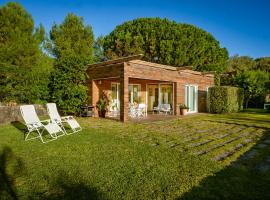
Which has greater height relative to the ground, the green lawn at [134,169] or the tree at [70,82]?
the tree at [70,82]

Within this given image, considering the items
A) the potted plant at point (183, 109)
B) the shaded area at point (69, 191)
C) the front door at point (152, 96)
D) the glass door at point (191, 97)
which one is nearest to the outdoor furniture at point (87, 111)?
the front door at point (152, 96)

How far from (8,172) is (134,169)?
2.28 meters

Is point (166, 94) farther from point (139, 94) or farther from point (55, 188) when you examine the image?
point (55, 188)

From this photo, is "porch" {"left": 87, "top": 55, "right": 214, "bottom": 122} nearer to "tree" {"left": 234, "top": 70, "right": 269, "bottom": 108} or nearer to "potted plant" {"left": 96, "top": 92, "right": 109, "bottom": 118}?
"potted plant" {"left": 96, "top": 92, "right": 109, "bottom": 118}

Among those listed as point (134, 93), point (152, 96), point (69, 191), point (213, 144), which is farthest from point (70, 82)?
point (69, 191)

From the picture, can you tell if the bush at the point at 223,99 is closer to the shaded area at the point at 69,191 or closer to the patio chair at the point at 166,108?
the patio chair at the point at 166,108

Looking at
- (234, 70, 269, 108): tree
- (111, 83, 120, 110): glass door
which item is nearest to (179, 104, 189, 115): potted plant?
(111, 83, 120, 110): glass door

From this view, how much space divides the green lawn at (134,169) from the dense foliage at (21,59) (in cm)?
699

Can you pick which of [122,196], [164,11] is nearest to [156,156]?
[122,196]

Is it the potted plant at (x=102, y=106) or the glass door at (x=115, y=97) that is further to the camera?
the glass door at (x=115, y=97)

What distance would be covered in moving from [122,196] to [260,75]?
61.6 ft

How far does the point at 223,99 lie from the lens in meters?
14.9

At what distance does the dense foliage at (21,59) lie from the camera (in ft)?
40.2

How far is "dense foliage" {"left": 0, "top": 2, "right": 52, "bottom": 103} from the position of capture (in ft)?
40.2
